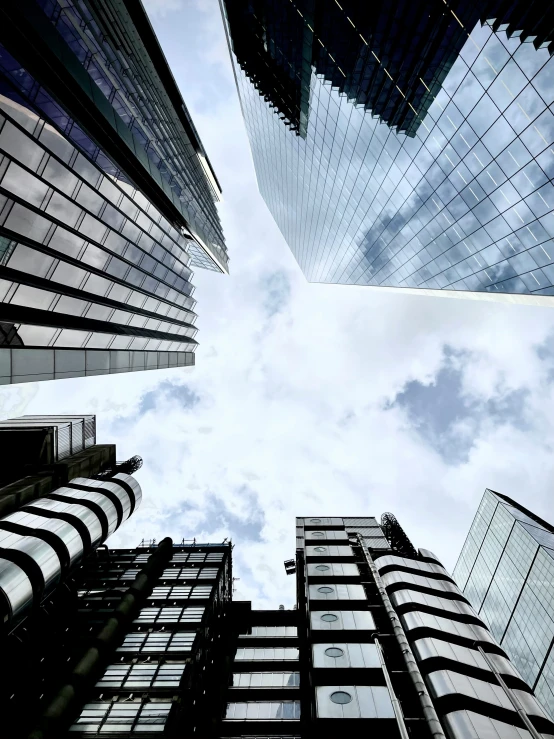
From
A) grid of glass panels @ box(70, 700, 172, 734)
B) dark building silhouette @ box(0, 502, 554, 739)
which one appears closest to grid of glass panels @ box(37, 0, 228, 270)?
dark building silhouette @ box(0, 502, 554, 739)

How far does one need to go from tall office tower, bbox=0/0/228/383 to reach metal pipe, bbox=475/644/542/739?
31.5 meters

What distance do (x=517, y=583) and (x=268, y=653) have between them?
3869 inches

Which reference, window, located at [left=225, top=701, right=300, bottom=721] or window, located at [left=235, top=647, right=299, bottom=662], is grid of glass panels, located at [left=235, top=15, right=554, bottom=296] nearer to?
window, located at [left=225, top=701, right=300, bottom=721]

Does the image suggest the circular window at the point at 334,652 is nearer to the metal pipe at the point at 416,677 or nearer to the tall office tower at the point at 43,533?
the metal pipe at the point at 416,677

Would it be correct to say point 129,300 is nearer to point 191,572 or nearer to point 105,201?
point 105,201

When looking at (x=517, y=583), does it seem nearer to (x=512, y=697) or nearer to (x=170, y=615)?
(x=512, y=697)

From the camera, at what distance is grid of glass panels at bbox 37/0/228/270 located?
2481 cm

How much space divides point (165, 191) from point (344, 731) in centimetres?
3838

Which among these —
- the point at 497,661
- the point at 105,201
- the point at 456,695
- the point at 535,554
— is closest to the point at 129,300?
the point at 105,201

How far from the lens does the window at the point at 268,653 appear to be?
3716 cm

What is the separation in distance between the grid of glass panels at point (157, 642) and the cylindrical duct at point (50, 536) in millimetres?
8219

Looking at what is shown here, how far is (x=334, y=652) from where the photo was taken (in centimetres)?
3019

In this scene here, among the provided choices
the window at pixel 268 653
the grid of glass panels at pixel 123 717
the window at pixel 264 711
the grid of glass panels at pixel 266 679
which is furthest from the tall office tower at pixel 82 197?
the window at pixel 268 653

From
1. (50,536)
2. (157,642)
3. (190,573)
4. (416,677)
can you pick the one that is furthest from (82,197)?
(190,573)
